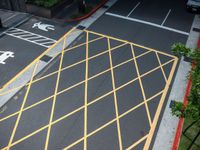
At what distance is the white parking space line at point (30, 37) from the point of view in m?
19.5

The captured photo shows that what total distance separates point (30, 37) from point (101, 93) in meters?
8.44

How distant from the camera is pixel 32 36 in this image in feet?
66.6

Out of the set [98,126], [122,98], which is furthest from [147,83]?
[98,126]

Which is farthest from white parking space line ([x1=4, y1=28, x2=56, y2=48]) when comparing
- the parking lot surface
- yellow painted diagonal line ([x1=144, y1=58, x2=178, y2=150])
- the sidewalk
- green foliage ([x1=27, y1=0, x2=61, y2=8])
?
the sidewalk

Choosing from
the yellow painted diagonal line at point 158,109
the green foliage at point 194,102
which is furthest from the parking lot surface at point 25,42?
the green foliage at point 194,102

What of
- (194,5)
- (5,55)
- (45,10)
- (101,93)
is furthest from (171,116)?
(45,10)

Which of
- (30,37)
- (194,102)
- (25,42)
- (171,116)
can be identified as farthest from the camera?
(30,37)

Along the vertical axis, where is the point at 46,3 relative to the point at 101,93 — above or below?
above

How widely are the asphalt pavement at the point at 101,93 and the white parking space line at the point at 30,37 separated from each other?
2.03 feet

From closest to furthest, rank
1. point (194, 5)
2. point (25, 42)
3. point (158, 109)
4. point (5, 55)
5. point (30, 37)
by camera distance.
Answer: point (158, 109) → point (5, 55) → point (25, 42) → point (30, 37) → point (194, 5)

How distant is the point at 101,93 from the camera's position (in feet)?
50.3

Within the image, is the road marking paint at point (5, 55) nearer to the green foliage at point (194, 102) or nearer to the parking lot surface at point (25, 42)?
the parking lot surface at point (25, 42)

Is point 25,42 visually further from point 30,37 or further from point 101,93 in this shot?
point 101,93

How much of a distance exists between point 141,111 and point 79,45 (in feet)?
25.4
